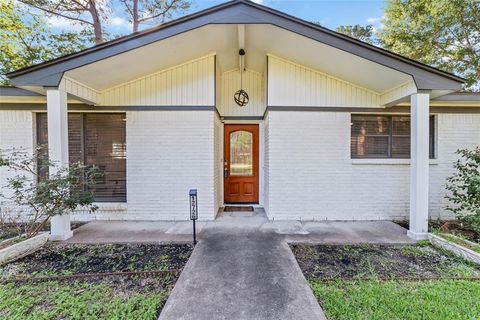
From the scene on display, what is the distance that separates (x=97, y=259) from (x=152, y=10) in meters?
9.86

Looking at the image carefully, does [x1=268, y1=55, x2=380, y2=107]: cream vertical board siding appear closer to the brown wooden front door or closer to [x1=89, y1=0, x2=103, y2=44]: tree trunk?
the brown wooden front door

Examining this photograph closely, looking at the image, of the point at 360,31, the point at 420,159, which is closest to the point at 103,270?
the point at 420,159

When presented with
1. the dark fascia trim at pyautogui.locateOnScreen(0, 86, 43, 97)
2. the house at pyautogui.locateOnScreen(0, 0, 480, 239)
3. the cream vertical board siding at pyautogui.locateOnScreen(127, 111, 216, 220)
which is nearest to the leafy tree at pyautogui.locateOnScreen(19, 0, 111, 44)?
the house at pyautogui.locateOnScreen(0, 0, 480, 239)

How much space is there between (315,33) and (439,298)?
3.97 meters

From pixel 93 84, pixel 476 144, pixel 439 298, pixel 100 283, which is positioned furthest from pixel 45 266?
pixel 476 144

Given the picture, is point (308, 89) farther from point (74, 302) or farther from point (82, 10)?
point (82, 10)

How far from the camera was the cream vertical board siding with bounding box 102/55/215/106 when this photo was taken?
4969mm

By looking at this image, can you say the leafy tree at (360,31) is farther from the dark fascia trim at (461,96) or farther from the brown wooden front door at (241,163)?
the brown wooden front door at (241,163)

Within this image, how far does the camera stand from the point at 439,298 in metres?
2.28

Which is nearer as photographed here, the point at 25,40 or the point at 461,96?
the point at 461,96

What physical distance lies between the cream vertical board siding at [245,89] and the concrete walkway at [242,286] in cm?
352

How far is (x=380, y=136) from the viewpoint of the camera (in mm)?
5230

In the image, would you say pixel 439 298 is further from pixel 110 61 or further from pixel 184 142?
pixel 110 61

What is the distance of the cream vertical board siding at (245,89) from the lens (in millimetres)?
5902
